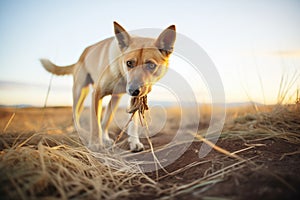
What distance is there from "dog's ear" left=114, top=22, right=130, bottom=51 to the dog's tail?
6.48 feet

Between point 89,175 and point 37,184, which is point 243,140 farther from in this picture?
point 37,184

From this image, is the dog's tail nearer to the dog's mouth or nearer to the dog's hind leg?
the dog's hind leg

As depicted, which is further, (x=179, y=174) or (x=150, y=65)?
(x=150, y=65)

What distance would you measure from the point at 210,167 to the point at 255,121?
1.74 meters

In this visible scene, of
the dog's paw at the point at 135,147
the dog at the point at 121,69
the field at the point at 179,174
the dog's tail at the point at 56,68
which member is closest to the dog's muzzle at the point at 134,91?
the dog at the point at 121,69

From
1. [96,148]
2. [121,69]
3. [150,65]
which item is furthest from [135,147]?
[150,65]

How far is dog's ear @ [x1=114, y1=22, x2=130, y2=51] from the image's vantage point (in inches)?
130

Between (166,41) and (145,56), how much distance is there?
1.36ft

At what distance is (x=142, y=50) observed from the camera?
330cm

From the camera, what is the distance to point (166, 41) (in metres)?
3.38

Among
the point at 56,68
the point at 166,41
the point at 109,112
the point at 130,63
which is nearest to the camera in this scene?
the point at 130,63

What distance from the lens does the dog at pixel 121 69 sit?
3.14 meters

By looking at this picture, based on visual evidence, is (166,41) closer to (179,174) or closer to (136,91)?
(136,91)

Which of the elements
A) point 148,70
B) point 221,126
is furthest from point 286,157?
point 148,70
